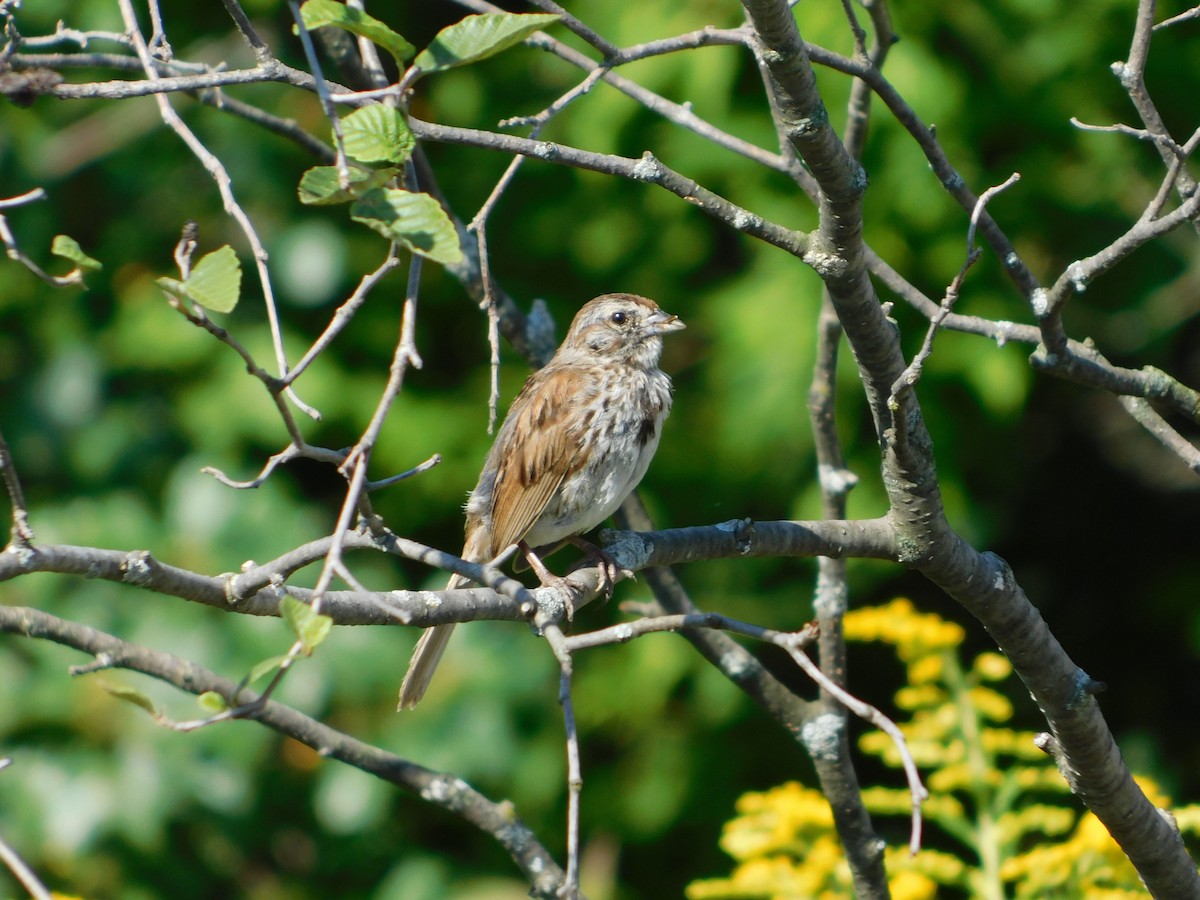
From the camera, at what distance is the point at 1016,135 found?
4.41 meters

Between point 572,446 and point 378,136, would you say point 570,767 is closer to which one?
point 378,136

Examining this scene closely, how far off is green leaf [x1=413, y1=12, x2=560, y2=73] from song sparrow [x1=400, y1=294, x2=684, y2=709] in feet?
5.99

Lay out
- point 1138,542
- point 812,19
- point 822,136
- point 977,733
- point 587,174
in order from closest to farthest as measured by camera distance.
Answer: point 822,136 < point 977,733 < point 812,19 < point 587,174 < point 1138,542

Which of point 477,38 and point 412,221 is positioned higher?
point 477,38

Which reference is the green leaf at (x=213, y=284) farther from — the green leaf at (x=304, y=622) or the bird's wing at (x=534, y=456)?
the bird's wing at (x=534, y=456)

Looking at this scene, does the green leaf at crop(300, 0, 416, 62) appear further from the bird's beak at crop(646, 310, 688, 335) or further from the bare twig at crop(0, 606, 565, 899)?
the bird's beak at crop(646, 310, 688, 335)

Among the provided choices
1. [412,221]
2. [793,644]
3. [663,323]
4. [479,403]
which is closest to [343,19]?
[412,221]

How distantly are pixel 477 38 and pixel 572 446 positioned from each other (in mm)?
2045

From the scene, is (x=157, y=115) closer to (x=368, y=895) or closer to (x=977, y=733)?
(x=368, y=895)

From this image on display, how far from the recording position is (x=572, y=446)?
141 inches

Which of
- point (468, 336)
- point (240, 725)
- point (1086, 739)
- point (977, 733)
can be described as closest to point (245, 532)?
point (240, 725)

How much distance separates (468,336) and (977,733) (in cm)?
264

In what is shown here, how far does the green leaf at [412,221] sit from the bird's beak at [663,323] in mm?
2406

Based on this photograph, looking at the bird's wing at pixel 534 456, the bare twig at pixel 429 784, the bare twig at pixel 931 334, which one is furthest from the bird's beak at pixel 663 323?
the bare twig at pixel 931 334
